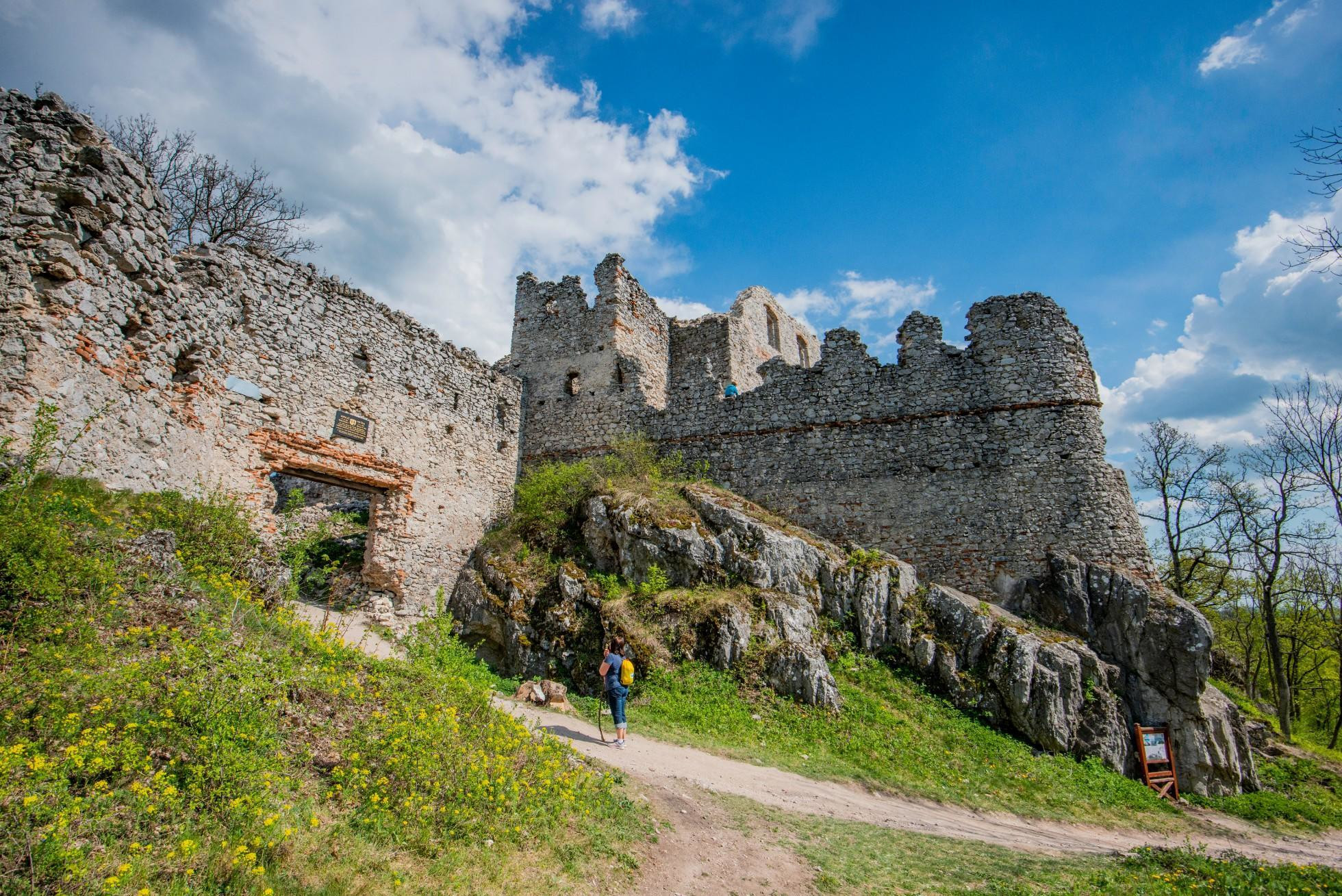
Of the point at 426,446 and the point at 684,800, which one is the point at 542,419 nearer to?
the point at 426,446

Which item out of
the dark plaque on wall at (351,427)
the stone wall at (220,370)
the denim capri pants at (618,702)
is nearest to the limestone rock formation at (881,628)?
the denim capri pants at (618,702)

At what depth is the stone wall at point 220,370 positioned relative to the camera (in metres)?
7.20

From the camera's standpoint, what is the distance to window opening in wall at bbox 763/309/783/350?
25828 mm

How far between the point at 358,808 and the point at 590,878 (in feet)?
6.06

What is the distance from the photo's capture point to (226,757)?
420 cm

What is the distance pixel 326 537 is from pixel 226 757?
1172 cm

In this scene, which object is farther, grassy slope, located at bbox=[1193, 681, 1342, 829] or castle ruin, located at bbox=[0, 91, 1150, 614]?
grassy slope, located at bbox=[1193, 681, 1342, 829]

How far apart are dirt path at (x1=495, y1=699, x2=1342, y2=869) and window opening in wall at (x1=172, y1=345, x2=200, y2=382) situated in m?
6.77

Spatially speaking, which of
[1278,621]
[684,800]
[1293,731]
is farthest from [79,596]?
[1278,621]

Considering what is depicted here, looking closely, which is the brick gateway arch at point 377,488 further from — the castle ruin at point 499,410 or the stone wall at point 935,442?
the stone wall at point 935,442

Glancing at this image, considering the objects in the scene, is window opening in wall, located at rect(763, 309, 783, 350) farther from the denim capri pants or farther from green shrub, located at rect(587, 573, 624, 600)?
the denim capri pants

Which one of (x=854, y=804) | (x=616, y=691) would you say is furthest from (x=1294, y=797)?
(x=616, y=691)

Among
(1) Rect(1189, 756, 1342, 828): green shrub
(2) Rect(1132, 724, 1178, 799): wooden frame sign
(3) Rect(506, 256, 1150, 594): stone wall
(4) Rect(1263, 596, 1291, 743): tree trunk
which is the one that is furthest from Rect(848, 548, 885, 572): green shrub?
(4) Rect(1263, 596, 1291, 743): tree trunk

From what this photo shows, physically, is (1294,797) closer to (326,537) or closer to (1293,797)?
(1293,797)
